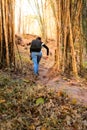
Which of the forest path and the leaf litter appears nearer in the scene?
the leaf litter

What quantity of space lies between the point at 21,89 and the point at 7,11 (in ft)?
10.8

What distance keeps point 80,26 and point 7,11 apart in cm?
225

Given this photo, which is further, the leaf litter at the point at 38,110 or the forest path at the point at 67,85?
the forest path at the point at 67,85

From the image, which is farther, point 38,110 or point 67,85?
point 67,85

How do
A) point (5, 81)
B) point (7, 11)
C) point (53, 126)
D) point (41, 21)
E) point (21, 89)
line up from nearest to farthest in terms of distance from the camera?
point (53, 126)
point (21, 89)
point (5, 81)
point (7, 11)
point (41, 21)

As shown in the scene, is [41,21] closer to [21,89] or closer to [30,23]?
[30,23]

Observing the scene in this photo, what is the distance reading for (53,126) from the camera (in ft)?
17.9

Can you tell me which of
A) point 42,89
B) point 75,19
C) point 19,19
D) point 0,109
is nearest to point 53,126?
point 0,109

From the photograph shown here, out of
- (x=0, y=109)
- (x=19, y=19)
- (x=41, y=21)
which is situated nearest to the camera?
(x=0, y=109)

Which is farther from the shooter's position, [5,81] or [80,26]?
[80,26]

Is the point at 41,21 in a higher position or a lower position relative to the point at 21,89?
higher

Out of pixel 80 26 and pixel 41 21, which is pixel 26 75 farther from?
pixel 41 21

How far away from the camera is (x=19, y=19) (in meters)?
22.8

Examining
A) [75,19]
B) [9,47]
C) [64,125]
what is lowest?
[64,125]
